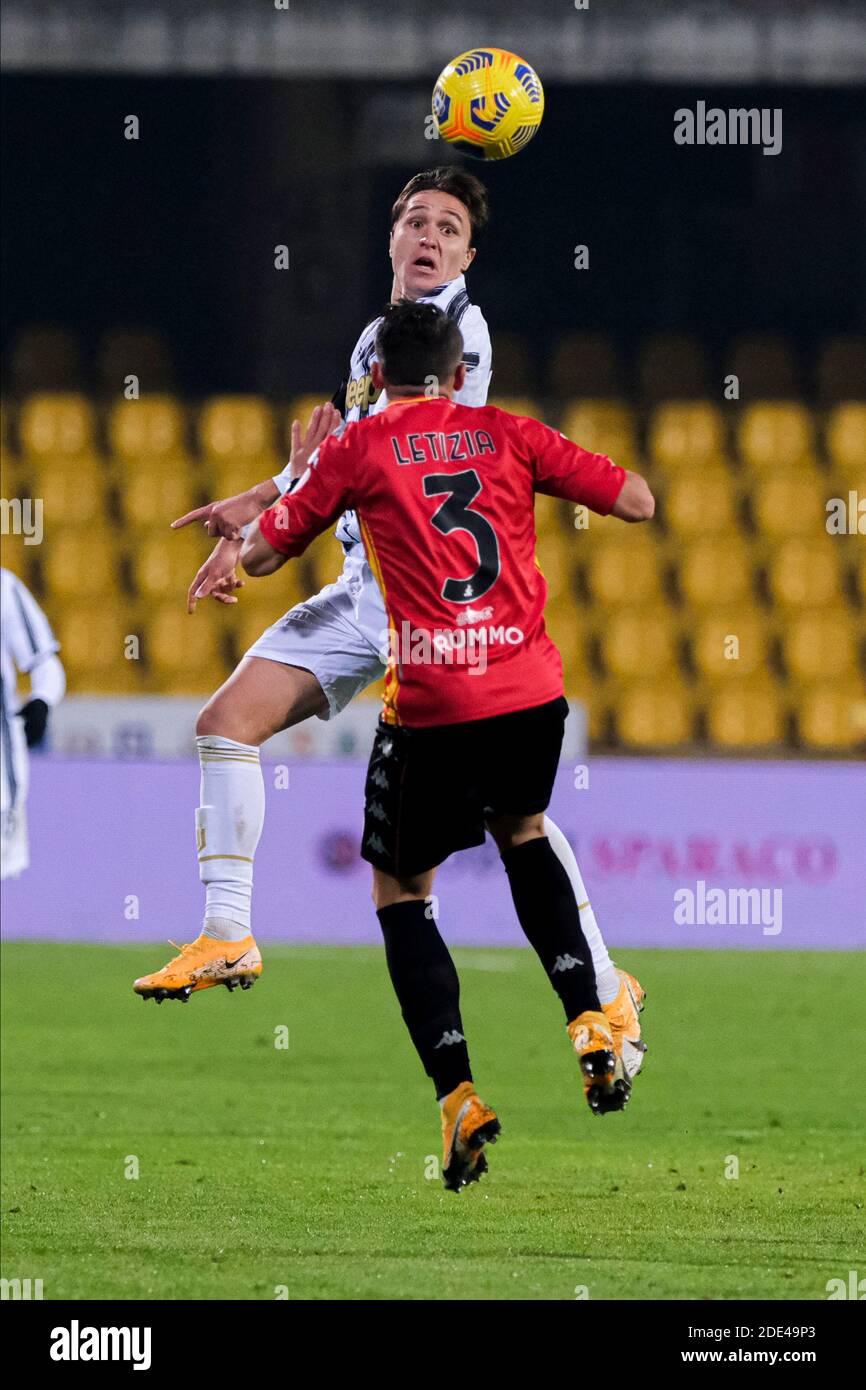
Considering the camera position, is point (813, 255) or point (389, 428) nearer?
point (389, 428)

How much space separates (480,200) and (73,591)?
1323 centimetres

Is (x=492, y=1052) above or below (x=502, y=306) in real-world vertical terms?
below

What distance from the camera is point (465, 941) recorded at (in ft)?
50.7


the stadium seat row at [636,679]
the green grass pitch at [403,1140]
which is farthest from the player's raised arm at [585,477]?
the stadium seat row at [636,679]

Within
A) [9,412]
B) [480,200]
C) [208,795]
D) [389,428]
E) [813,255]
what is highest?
[813,255]

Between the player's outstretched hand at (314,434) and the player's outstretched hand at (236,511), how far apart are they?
0.19m

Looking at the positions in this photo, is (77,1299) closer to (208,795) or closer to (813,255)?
(208,795)

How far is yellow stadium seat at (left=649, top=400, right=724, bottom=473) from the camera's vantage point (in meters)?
19.5

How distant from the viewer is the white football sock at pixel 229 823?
5.85 m

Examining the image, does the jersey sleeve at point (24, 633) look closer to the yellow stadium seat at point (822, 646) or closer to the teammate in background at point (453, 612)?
the teammate in background at point (453, 612)

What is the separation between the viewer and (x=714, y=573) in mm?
19188

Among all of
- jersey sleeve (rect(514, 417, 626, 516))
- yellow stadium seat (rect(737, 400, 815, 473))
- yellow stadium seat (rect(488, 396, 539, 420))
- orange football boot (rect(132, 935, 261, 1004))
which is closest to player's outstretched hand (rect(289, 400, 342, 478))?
Answer: jersey sleeve (rect(514, 417, 626, 516))

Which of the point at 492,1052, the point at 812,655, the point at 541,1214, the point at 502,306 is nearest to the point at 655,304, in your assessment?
the point at 502,306

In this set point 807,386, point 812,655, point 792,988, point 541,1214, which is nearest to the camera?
point 541,1214
